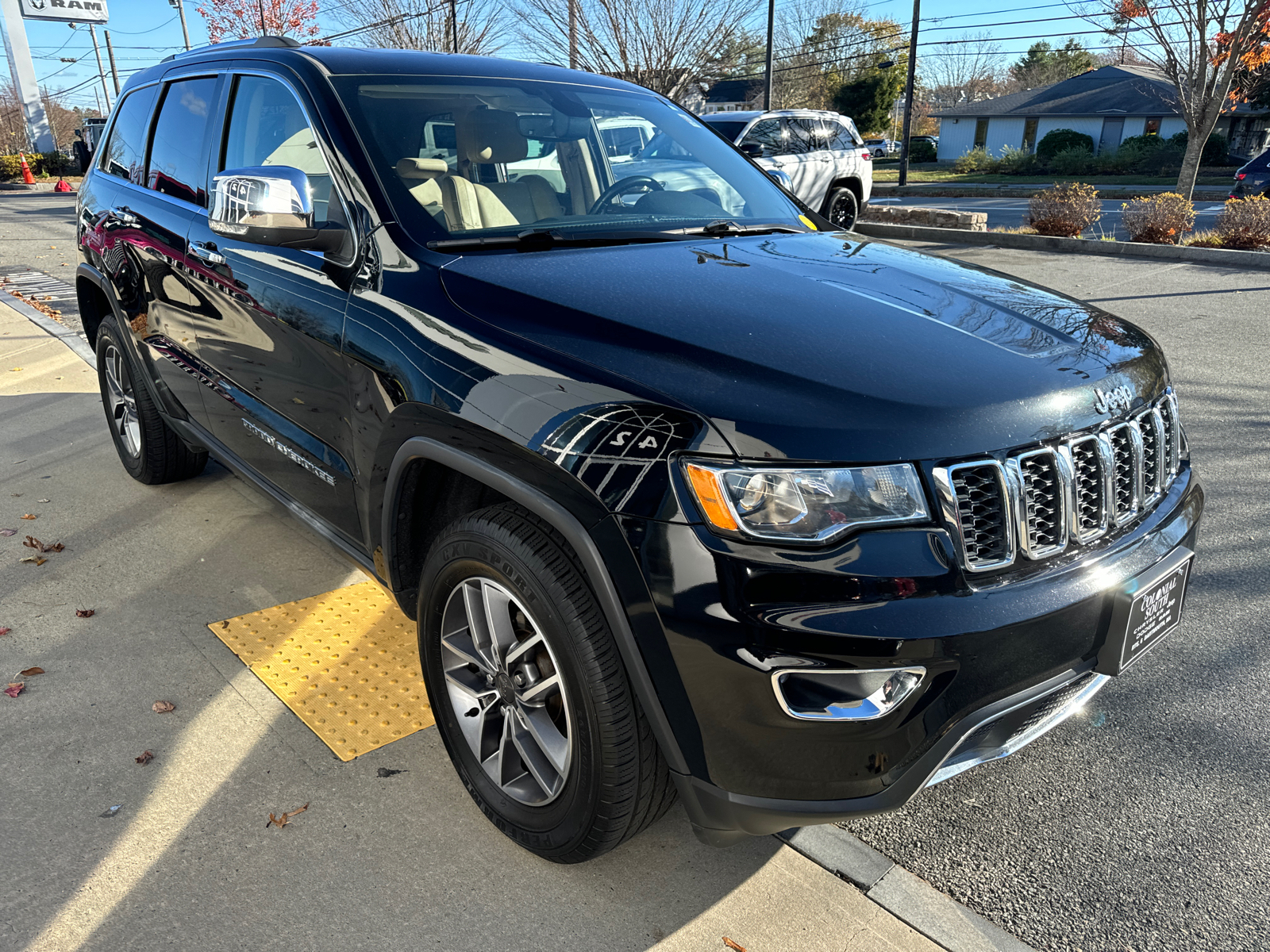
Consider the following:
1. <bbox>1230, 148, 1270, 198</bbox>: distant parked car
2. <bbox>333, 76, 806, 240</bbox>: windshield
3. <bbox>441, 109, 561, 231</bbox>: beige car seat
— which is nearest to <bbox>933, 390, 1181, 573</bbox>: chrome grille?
<bbox>333, 76, 806, 240</bbox>: windshield

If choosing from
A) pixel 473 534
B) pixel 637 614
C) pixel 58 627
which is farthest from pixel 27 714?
pixel 637 614

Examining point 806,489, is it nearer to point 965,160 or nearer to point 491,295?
point 491,295

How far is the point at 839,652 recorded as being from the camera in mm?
1652

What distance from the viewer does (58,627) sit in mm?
3400

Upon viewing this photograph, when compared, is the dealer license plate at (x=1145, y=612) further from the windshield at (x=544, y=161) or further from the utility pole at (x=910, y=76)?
the utility pole at (x=910, y=76)

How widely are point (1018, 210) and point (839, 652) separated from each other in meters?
22.1

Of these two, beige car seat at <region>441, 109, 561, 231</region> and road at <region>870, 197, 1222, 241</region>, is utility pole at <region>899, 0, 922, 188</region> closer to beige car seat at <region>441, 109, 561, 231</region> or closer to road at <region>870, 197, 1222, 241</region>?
road at <region>870, 197, 1222, 241</region>

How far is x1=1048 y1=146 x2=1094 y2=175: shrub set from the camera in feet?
118

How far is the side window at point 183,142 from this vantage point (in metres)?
3.43

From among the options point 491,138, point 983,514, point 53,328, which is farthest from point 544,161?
point 53,328

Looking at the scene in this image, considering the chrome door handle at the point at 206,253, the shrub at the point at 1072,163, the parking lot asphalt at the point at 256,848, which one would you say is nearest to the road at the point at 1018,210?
the shrub at the point at 1072,163

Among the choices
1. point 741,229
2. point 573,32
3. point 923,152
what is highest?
point 573,32

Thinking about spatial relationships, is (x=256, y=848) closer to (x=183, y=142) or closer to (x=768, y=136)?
(x=183, y=142)

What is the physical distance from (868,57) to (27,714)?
2182 inches
